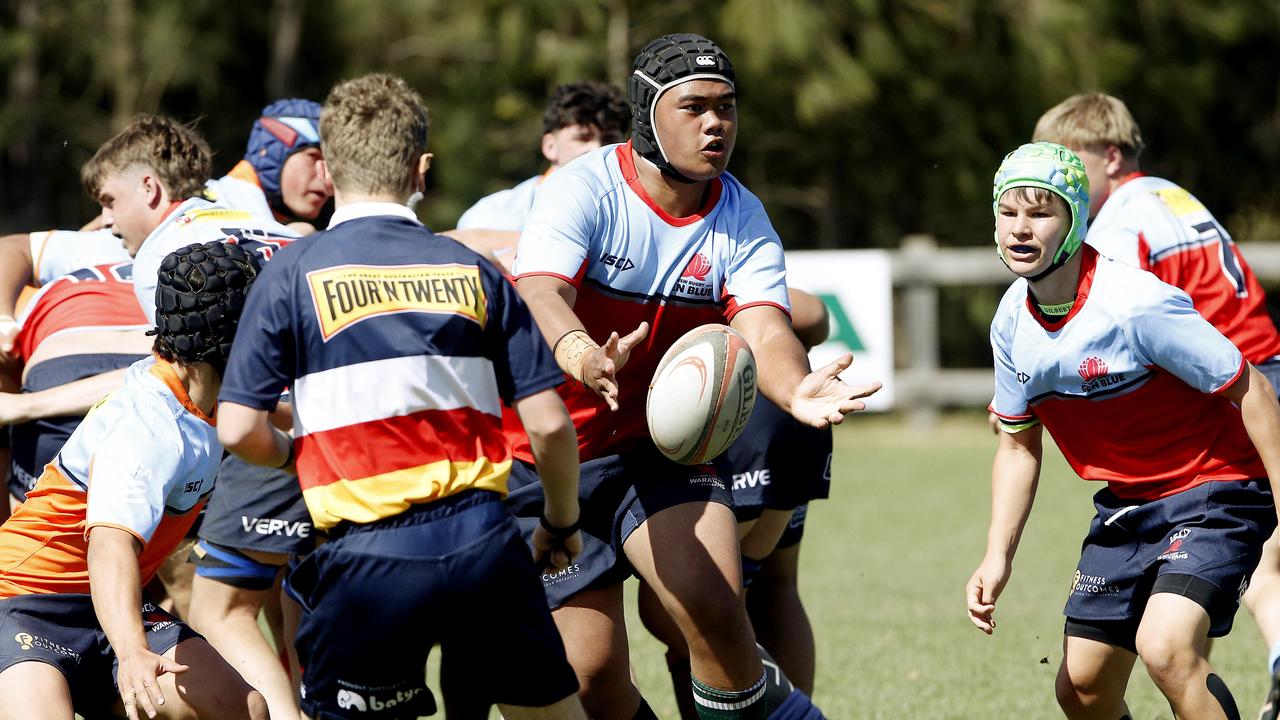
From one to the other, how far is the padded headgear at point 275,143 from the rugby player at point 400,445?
2437 millimetres

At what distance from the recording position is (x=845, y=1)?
643 inches

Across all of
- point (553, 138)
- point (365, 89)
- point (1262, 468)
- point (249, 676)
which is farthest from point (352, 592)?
point (553, 138)

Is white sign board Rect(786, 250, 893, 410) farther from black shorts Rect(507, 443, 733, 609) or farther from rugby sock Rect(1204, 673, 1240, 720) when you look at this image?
rugby sock Rect(1204, 673, 1240, 720)

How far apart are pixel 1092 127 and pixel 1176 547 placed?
1951 mm

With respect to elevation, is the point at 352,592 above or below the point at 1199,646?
above

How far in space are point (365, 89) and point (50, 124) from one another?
1587 cm

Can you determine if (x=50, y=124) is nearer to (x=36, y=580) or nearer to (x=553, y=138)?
(x=553, y=138)

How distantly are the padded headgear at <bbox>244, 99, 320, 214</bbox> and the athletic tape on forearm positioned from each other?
232cm


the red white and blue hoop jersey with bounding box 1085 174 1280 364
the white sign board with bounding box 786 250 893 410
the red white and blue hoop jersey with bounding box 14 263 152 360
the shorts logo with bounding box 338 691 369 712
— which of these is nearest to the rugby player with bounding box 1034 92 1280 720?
the red white and blue hoop jersey with bounding box 1085 174 1280 364

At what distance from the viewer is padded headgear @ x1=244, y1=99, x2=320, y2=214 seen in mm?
5668

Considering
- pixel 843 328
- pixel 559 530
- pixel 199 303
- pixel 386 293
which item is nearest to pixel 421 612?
pixel 559 530

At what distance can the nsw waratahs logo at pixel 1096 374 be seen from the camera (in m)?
4.06

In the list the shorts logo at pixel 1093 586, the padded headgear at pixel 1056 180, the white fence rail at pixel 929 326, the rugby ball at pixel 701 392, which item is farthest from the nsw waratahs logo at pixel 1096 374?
the white fence rail at pixel 929 326

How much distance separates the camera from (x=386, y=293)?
3.21m
